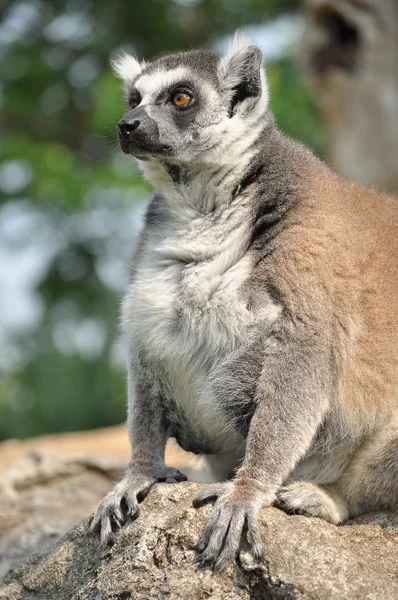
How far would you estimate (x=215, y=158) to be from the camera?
15.7ft

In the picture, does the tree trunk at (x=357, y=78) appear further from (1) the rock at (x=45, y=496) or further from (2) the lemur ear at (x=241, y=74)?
(2) the lemur ear at (x=241, y=74)

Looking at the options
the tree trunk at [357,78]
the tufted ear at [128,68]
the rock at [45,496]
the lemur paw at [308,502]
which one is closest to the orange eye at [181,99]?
the tufted ear at [128,68]

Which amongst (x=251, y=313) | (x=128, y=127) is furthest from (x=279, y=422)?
(x=128, y=127)

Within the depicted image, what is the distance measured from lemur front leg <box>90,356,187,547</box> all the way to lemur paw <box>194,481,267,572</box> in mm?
516

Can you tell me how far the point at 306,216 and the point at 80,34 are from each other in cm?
1610

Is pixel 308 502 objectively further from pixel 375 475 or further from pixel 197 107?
pixel 197 107

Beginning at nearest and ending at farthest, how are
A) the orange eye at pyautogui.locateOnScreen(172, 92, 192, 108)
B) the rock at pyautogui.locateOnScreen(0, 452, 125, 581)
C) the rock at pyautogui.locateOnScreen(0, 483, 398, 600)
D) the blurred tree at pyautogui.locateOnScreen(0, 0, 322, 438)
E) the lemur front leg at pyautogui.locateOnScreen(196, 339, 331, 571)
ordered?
the rock at pyautogui.locateOnScreen(0, 483, 398, 600) < the lemur front leg at pyautogui.locateOnScreen(196, 339, 331, 571) < the orange eye at pyautogui.locateOnScreen(172, 92, 192, 108) < the rock at pyautogui.locateOnScreen(0, 452, 125, 581) < the blurred tree at pyautogui.locateOnScreen(0, 0, 322, 438)

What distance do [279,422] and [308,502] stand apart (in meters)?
0.46

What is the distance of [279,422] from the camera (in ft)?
13.9

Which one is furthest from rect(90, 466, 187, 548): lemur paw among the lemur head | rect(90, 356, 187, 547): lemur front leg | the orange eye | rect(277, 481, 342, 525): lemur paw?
the orange eye

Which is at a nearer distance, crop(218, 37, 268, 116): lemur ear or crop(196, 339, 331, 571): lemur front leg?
crop(196, 339, 331, 571): lemur front leg

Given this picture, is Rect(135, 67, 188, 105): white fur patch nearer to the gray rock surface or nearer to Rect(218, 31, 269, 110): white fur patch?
Rect(218, 31, 269, 110): white fur patch

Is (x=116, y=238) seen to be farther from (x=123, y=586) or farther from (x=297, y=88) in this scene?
(x=123, y=586)

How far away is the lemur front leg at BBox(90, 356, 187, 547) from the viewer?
4387mm
